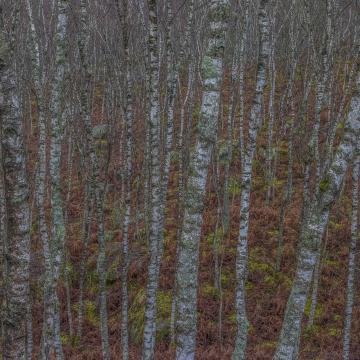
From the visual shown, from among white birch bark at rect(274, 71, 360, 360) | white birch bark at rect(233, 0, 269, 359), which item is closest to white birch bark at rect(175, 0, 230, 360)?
white birch bark at rect(274, 71, 360, 360)

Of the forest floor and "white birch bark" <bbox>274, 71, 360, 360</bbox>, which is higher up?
"white birch bark" <bbox>274, 71, 360, 360</bbox>

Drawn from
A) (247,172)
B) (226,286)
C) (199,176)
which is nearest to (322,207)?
(199,176)

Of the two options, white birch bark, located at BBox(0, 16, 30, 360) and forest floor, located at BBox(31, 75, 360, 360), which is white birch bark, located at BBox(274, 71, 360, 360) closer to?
white birch bark, located at BBox(0, 16, 30, 360)

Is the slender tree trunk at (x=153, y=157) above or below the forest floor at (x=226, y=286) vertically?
above

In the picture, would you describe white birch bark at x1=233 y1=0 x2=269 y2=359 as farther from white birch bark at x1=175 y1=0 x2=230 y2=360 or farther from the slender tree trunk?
white birch bark at x1=175 y1=0 x2=230 y2=360

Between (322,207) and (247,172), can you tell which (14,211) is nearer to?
(322,207)

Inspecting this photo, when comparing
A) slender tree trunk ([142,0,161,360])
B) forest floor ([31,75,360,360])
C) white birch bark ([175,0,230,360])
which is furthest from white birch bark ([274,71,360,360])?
forest floor ([31,75,360,360])

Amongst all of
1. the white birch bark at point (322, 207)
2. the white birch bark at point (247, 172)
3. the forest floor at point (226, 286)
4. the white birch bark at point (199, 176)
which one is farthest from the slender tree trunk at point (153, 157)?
the forest floor at point (226, 286)

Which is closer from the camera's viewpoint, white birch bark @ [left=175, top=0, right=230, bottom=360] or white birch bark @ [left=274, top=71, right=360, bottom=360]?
white birch bark @ [left=175, top=0, right=230, bottom=360]

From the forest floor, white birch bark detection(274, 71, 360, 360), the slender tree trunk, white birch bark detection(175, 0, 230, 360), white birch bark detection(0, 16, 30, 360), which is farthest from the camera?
the forest floor

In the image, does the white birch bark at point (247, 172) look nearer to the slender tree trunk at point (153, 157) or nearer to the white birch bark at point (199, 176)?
the slender tree trunk at point (153, 157)

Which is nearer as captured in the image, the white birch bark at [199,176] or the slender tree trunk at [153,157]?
the white birch bark at [199,176]

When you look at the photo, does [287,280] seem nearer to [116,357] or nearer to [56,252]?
[116,357]

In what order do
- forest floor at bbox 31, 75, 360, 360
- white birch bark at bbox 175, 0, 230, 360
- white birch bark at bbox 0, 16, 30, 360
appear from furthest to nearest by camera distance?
1. forest floor at bbox 31, 75, 360, 360
2. white birch bark at bbox 175, 0, 230, 360
3. white birch bark at bbox 0, 16, 30, 360
